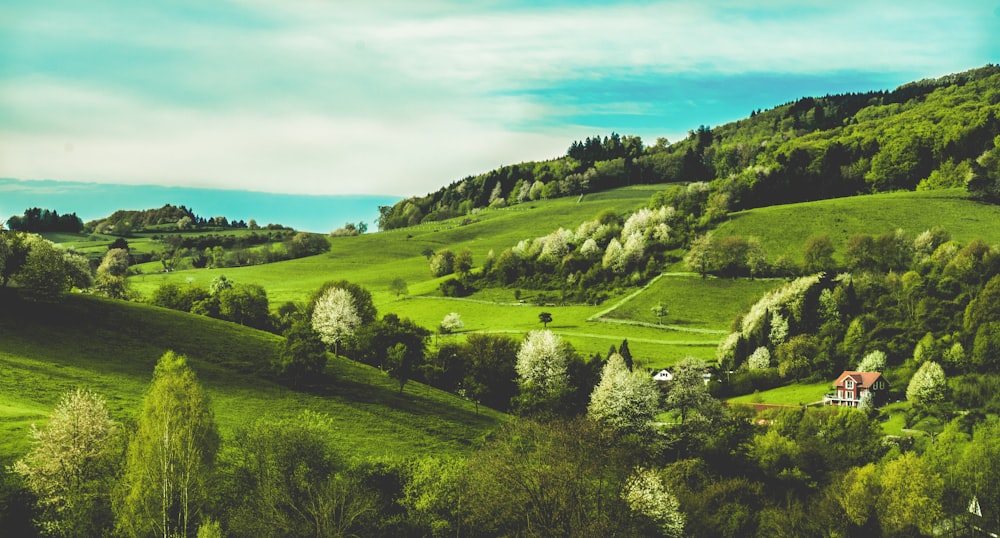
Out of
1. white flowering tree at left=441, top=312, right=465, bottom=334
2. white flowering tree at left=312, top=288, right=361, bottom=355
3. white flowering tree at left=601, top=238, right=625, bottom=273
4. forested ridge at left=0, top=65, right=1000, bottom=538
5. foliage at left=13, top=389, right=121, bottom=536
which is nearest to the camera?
foliage at left=13, top=389, right=121, bottom=536

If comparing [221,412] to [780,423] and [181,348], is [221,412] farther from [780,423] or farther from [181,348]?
[780,423]

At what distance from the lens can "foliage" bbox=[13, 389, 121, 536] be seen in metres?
39.7

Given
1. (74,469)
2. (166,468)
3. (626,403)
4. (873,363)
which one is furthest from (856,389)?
(74,469)

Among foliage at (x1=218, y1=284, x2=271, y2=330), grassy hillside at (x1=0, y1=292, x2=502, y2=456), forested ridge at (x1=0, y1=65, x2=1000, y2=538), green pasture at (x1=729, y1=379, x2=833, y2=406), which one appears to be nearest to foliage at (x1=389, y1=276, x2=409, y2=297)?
forested ridge at (x1=0, y1=65, x2=1000, y2=538)

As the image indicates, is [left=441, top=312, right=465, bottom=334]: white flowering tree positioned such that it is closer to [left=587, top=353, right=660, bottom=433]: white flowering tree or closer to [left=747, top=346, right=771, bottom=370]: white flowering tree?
[left=747, top=346, right=771, bottom=370]: white flowering tree

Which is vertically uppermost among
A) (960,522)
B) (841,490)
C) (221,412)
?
(221,412)

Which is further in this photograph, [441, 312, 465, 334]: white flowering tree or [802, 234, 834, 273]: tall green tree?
[802, 234, 834, 273]: tall green tree

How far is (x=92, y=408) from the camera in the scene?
43844 millimetres

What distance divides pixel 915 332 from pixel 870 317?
6.38 m

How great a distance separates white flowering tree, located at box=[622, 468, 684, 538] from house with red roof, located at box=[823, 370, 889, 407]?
156 ft

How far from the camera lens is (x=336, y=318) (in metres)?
106

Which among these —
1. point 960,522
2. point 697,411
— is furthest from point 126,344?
point 960,522

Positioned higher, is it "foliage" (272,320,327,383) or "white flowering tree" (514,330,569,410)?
"foliage" (272,320,327,383)

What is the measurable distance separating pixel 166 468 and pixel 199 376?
35.6 m
